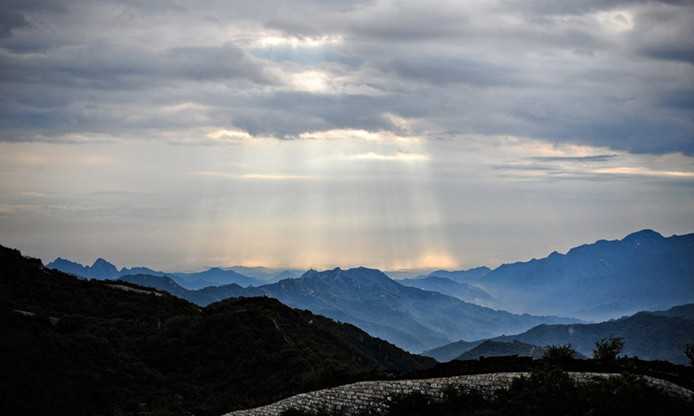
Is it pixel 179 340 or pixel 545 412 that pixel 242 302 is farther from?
pixel 545 412

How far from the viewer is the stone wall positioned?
4472 cm

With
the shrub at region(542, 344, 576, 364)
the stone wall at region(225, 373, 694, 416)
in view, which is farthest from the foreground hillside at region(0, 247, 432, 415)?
the shrub at region(542, 344, 576, 364)

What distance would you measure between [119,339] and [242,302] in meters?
36.7

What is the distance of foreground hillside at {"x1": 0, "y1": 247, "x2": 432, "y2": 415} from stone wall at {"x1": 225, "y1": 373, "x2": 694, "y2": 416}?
7.43 meters

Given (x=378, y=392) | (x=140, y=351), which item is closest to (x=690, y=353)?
(x=378, y=392)

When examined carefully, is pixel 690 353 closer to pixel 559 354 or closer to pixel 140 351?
pixel 559 354

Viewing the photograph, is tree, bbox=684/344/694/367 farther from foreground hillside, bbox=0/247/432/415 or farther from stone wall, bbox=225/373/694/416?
foreground hillside, bbox=0/247/432/415

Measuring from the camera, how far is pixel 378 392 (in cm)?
4612

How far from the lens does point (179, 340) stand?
97438 mm

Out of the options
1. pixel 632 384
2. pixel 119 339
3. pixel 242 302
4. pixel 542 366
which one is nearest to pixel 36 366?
pixel 119 339

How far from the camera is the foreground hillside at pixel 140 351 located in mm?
61344

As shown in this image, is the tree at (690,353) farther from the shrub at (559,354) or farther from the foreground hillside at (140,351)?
the foreground hillside at (140,351)

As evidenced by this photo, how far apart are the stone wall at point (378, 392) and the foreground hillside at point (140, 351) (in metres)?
7.43

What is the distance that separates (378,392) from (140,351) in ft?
181
